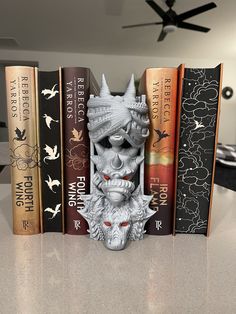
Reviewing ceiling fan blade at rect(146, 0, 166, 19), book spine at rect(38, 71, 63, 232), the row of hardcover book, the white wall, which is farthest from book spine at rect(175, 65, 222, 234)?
the white wall

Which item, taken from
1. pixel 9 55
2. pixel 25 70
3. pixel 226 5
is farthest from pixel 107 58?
pixel 25 70

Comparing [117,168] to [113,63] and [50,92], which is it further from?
[113,63]

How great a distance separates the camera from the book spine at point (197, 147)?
1.50ft

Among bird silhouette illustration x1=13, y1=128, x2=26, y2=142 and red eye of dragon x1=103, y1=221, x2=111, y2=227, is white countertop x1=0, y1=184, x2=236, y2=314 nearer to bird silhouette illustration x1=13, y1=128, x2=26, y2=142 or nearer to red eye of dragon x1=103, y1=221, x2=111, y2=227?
red eye of dragon x1=103, y1=221, x2=111, y2=227

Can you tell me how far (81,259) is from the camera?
0.42m

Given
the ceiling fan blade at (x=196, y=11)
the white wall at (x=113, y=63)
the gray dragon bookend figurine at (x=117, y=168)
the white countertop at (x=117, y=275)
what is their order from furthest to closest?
1. the white wall at (x=113, y=63)
2. the ceiling fan blade at (x=196, y=11)
3. the gray dragon bookend figurine at (x=117, y=168)
4. the white countertop at (x=117, y=275)

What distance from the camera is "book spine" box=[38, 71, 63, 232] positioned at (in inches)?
18.1

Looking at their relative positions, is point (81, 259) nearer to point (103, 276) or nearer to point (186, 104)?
point (103, 276)

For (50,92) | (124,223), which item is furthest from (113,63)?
(124,223)

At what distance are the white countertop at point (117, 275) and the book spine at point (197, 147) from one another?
5 cm

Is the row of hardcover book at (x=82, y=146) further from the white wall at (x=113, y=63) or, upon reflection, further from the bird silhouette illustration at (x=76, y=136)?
the white wall at (x=113, y=63)

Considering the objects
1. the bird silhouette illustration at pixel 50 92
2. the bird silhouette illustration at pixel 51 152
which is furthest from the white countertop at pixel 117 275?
the bird silhouette illustration at pixel 50 92

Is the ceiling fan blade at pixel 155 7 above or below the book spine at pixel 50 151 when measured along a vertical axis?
above

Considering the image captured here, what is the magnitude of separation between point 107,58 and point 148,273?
443 cm
